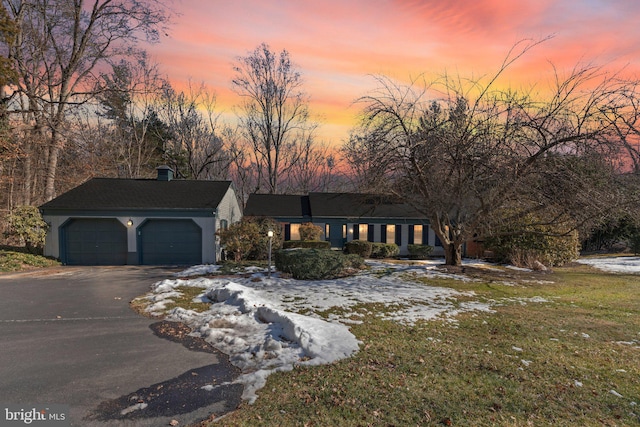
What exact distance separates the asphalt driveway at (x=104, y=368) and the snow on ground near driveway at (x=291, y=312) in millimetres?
395

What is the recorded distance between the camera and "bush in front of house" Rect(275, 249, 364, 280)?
40.0 ft

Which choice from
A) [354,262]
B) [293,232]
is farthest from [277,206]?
[354,262]

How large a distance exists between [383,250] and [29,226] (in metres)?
19.3

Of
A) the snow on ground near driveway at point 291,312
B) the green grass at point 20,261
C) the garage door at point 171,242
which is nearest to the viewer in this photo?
the snow on ground near driveway at point 291,312

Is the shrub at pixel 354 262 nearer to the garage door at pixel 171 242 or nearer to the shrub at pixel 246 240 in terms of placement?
the shrub at pixel 246 240

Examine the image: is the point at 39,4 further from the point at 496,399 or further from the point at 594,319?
the point at 594,319

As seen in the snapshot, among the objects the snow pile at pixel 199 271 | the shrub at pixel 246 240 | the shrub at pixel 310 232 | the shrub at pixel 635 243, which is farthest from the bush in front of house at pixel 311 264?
the shrub at pixel 635 243

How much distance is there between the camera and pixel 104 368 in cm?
495

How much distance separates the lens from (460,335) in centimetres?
643

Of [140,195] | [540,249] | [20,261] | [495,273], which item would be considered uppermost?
[140,195]

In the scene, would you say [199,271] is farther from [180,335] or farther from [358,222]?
[358,222]

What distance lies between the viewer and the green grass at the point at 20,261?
14.7 m

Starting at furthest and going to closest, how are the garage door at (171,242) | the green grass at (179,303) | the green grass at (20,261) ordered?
the garage door at (171,242) → the green grass at (20,261) → the green grass at (179,303)

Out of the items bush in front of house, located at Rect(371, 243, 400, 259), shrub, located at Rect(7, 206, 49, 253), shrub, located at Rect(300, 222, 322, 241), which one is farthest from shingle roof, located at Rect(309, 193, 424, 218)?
shrub, located at Rect(7, 206, 49, 253)
